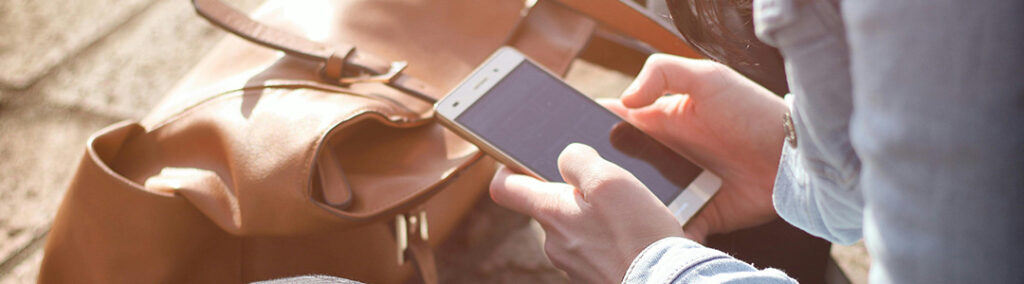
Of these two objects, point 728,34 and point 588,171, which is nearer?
point 728,34

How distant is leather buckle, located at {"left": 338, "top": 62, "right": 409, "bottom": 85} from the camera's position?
0.85 m

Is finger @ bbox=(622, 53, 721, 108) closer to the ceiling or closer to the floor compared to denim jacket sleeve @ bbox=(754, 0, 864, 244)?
closer to the floor

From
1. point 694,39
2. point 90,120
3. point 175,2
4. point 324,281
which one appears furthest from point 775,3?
point 175,2

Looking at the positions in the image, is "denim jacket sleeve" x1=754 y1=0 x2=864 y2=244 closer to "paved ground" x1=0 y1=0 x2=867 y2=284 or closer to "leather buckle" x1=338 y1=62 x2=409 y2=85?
"leather buckle" x1=338 y1=62 x2=409 y2=85

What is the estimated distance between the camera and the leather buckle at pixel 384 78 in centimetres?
85

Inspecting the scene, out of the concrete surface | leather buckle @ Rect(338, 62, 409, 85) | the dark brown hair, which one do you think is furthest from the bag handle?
the concrete surface

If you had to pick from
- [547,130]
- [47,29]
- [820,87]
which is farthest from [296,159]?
[47,29]

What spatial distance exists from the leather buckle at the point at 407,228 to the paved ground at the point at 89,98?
25 cm

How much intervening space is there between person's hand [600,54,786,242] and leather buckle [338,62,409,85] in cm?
30

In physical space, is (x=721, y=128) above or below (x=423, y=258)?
above

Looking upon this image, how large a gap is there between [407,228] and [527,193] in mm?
196

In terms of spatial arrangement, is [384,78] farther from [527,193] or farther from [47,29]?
[47,29]

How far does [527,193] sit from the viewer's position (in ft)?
2.45

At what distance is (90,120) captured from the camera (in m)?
1.29
